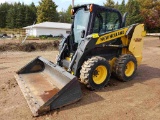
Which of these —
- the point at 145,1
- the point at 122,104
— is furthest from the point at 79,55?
the point at 145,1

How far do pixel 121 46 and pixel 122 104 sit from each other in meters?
2.31

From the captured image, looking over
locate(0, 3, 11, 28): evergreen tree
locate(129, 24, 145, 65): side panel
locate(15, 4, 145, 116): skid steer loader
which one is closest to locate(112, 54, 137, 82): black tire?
locate(15, 4, 145, 116): skid steer loader

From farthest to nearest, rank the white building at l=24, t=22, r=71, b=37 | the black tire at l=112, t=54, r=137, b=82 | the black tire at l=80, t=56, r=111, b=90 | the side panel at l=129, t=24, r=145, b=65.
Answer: the white building at l=24, t=22, r=71, b=37 → the side panel at l=129, t=24, r=145, b=65 → the black tire at l=112, t=54, r=137, b=82 → the black tire at l=80, t=56, r=111, b=90

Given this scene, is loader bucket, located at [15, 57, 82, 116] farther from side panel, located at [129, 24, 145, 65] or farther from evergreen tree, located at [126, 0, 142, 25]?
evergreen tree, located at [126, 0, 142, 25]

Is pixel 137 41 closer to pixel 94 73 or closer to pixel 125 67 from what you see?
pixel 125 67

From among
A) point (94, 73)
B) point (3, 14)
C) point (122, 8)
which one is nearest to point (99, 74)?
point (94, 73)

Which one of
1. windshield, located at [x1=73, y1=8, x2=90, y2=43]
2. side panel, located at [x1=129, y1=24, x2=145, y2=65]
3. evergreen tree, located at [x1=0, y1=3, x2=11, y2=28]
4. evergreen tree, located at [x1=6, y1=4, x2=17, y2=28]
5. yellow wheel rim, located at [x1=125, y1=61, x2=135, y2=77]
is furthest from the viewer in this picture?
evergreen tree, located at [x1=0, y1=3, x2=11, y2=28]

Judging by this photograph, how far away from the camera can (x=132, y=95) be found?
5102mm

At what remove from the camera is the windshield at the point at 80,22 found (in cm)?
574

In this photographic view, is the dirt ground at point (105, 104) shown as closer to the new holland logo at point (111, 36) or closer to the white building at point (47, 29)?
the new holland logo at point (111, 36)

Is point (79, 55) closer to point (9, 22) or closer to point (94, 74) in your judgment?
point (94, 74)

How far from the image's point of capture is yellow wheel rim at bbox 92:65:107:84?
5277 millimetres

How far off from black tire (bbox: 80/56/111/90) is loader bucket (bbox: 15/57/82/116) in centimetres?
52

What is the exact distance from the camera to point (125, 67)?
5988 millimetres
